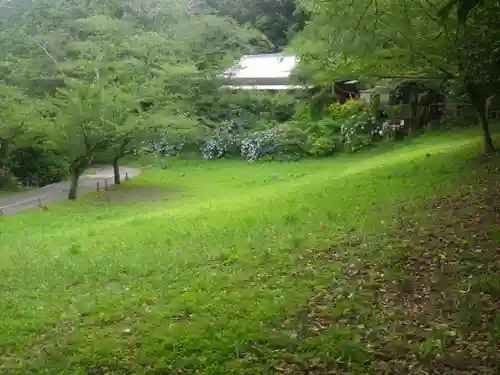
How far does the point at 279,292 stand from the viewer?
616cm

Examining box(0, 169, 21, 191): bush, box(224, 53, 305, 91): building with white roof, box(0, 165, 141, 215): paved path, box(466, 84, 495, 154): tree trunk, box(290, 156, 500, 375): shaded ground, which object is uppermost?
box(224, 53, 305, 91): building with white roof

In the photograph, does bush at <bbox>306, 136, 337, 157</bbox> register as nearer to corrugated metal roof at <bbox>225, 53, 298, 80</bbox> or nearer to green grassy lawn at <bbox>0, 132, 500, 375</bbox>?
corrugated metal roof at <bbox>225, 53, 298, 80</bbox>

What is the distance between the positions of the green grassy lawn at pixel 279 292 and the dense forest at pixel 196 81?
12.1 feet

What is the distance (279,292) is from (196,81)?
93.8 ft

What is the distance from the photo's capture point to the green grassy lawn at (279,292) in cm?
478

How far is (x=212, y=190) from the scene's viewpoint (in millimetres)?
22750

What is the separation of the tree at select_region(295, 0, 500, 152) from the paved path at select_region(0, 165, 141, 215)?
1212cm

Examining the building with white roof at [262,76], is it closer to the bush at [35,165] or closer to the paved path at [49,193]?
the paved path at [49,193]

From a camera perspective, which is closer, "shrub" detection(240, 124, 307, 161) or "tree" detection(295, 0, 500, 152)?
"tree" detection(295, 0, 500, 152)

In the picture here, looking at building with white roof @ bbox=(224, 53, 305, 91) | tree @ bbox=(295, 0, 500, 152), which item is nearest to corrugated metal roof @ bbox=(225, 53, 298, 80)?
building with white roof @ bbox=(224, 53, 305, 91)

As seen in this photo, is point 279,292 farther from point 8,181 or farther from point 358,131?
point 358,131

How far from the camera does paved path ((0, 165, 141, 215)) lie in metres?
21.1

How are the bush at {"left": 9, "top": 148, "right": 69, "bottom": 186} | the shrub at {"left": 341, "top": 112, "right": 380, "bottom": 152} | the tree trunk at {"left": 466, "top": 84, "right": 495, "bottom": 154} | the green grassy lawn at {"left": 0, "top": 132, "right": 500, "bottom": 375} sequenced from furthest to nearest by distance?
1. the shrub at {"left": 341, "top": 112, "right": 380, "bottom": 152}
2. the bush at {"left": 9, "top": 148, "right": 69, "bottom": 186}
3. the tree trunk at {"left": 466, "top": 84, "right": 495, "bottom": 154}
4. the green grassy lawn at {"left": 0, "top": 132, "right": 500, "bottom": 375}

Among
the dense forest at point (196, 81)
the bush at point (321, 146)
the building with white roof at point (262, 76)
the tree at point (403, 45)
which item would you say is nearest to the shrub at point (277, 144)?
the dense forest at point (196, 81)
